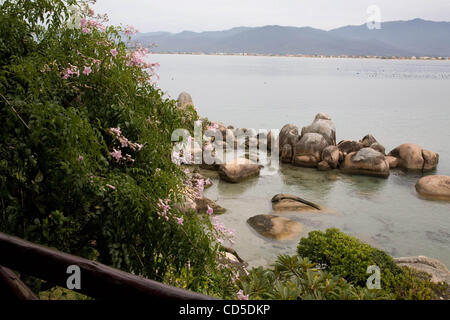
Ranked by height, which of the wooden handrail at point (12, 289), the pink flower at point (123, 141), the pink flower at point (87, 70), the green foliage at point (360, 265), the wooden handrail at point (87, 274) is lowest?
the green foliage at point (360, 265)

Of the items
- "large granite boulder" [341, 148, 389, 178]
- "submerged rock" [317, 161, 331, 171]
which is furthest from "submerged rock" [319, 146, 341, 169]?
"large granite boulder" [341, 148, 389, 178]

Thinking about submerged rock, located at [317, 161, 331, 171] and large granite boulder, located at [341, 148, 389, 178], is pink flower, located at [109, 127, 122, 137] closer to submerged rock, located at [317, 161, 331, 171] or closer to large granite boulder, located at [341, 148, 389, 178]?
submerged rock, located at [317, 161, 331, 171]

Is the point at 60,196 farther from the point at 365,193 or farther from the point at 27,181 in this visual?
the point at 365,193

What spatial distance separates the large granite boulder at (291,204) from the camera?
15.0 metres

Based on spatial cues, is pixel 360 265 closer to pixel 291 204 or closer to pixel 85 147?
pixel 85 147

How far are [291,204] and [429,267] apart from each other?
655cm

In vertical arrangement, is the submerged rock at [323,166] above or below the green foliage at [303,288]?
below

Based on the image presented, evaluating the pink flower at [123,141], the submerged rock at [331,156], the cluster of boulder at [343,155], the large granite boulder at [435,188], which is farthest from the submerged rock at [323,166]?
the pink flower at [123,141]

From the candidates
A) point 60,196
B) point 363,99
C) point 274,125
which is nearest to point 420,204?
point 60,196

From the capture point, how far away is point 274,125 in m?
39.4

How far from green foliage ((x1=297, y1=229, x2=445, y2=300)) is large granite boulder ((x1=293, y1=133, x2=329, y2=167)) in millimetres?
13501

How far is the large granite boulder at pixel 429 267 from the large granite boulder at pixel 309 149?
39.4 ft

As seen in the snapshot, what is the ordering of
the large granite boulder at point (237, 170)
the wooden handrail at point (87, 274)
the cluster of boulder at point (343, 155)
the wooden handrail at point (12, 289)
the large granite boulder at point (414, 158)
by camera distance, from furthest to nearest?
1. the large granite boulder at point (414, 158)
2. the cluster of boulder at point (343, 155)
3. the large granite boulder at point (237, 170)
4. the wooden handrail at point (12, 289)
5. the wooden handrail at point (87, 274)

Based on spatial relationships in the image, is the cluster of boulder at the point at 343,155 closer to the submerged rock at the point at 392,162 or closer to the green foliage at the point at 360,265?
the submerged rock at the point at 392,162
